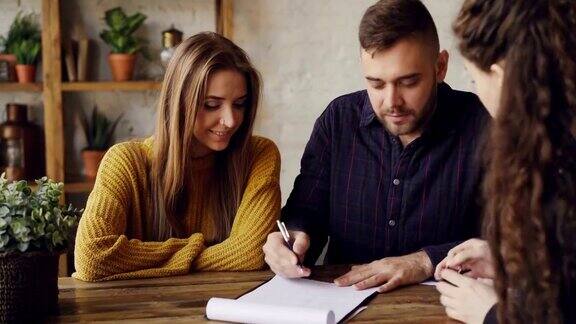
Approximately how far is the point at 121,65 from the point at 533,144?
268cm

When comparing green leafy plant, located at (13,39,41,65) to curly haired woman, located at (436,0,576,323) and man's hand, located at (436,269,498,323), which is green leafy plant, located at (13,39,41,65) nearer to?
man's hand, located at (436,269,498,323)

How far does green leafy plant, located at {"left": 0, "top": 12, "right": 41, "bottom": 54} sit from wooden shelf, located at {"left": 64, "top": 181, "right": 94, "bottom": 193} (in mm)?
649

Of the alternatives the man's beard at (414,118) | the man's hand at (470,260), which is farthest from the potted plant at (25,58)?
the man's hand at (470,260)

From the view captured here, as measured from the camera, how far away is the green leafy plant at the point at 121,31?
3.54 m

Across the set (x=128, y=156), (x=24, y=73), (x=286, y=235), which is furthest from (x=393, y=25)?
(x=24, y=73)

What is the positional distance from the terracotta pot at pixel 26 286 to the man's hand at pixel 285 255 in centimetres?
53

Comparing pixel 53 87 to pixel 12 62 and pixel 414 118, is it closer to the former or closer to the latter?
pixel 12 62

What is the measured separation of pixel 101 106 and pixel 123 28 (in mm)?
434

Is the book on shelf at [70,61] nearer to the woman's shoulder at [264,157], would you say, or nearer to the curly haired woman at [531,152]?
the woman's shoulder at [264,157]

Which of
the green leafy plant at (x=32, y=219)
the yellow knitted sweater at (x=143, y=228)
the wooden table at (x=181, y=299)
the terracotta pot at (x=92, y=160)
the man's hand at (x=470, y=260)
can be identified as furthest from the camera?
the terracotta pot at (x=92, y=160)

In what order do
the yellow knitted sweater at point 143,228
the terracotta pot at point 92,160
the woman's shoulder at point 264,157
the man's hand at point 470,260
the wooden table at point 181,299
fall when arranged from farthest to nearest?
1. the terracotta pot at point 92,160
2. the woman's shoulder at point 264,157
3. the yellow knitted sweater at point 143,228
4. the man's hand at point 470,260
5. the wooden table at point 181,299

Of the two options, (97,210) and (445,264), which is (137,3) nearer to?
(97,210)

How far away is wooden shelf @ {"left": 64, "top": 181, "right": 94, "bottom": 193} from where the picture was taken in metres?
3.53

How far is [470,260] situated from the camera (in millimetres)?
1788
